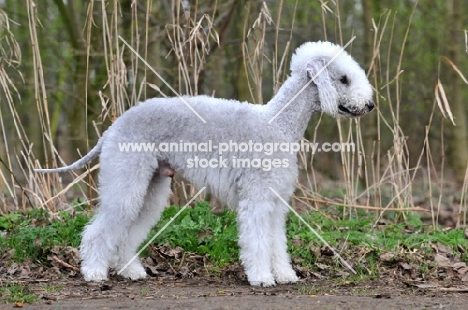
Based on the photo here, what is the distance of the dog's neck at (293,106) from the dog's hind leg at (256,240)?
0.57 meters

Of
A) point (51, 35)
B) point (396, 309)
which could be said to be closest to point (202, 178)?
point (396, 309)

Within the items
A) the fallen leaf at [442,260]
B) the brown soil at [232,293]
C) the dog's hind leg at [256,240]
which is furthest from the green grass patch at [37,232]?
the fallen leaf at [442,260]

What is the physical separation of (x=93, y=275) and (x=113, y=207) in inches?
20.5

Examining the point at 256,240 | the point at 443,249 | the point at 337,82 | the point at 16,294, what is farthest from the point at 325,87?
the point at 16,294

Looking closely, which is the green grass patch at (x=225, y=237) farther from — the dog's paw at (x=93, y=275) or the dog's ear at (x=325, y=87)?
the dog's ear at (x=325, y=87)

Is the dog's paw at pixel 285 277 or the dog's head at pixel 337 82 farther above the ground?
the dog's head at pixel 337 82

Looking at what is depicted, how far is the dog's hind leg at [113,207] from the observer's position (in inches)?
191

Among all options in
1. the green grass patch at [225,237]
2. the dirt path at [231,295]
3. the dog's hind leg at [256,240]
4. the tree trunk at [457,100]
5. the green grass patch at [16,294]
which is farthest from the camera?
the tree trunk at [457,100]

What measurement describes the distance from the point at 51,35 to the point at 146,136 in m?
10.4

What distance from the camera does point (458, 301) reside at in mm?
4363

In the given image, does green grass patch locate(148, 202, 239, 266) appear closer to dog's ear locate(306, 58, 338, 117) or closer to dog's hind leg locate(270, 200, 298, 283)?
dog's hind leg locate(270, 200, 298, 283)

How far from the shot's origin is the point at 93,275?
4926 mm

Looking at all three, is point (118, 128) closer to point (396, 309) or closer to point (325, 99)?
point (325, 99)

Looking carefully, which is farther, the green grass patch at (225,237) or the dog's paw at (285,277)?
the green grass patch at (225,237)
